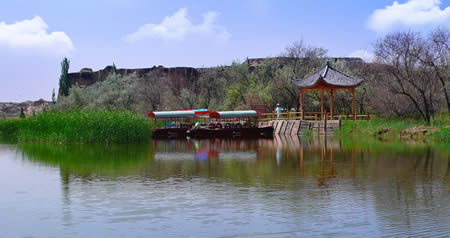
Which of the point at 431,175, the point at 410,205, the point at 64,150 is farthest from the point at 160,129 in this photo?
the point at 410,205

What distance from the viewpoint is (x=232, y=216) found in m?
11.0

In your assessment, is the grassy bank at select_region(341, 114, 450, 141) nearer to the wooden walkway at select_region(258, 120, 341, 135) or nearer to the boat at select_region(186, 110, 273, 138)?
the wooden walkway at select_region(258, 120, 341, 135)

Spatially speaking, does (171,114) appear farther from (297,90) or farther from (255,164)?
(255,164)

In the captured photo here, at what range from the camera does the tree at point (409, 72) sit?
4081 cm

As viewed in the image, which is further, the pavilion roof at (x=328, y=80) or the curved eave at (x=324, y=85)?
the pavilion roof at (x=328, y=80)

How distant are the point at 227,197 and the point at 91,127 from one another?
2166 centimetres

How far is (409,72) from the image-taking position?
41.4 m

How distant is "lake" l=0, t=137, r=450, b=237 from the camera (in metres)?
10.0

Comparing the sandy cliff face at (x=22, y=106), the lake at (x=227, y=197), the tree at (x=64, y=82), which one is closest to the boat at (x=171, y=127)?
the lake at (x=227, y=197)

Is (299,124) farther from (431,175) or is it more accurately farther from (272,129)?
(431,175)

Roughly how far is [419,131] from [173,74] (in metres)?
62.6

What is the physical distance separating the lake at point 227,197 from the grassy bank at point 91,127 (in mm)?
10046

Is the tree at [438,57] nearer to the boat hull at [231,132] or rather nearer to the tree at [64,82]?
the boat hull at [231,132]

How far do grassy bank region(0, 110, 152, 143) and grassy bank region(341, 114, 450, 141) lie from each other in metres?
17.8
